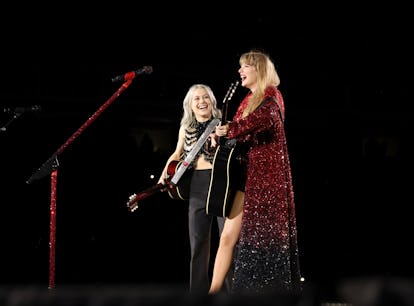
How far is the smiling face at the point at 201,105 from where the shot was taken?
12.3 ft

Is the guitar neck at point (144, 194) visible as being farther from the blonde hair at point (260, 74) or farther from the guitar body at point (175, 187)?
the blonde hair at point (260, 74)

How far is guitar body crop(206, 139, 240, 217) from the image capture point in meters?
3.19

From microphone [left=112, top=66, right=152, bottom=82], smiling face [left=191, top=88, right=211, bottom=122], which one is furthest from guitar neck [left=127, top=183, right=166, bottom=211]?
microphone [left=112, top=66, right=152, bottom=82]

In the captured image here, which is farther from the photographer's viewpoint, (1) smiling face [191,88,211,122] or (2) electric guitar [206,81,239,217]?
(1) smiling face [191,88,211,122]

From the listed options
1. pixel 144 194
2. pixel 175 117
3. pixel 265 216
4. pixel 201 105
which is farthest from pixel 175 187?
pixel 175 117

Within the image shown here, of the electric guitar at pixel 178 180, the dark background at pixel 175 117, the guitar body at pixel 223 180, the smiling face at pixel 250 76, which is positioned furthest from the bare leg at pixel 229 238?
the dark background at pixel 175 117

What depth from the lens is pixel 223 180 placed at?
319 centimetres

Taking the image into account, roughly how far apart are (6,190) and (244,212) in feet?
9.85

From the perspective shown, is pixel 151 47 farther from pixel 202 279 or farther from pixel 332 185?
pixel 202 279

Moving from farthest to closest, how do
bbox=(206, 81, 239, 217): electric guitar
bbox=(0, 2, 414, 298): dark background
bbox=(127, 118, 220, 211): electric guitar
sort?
bbox=(0, 2, 414, 298): dark background → bbox=(127, 118, 220, 211): electric guitar → bbox=(206, 81, 239, 217): electric guitar

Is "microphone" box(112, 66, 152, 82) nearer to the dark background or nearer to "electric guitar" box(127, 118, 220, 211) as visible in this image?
"electric guitar" box(127, 118, 220, 211)

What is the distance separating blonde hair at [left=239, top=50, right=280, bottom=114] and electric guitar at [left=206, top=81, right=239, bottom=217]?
15 cm

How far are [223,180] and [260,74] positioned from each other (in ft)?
1.86

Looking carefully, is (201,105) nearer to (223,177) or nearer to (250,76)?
(250,76)
